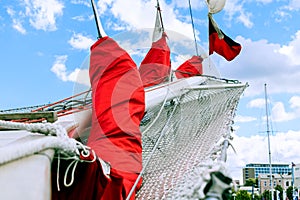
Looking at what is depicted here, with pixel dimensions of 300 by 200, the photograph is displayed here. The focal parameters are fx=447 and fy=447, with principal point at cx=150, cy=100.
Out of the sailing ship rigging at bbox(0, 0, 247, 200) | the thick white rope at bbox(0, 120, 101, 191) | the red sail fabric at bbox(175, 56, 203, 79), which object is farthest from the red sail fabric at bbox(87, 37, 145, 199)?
the red sail fabric at bbox(175, 56, 203, 79)

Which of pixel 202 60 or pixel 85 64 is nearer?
pixel 85 64

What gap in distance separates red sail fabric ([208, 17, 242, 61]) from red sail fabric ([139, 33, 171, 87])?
490mm

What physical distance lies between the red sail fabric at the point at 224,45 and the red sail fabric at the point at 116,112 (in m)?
2.33

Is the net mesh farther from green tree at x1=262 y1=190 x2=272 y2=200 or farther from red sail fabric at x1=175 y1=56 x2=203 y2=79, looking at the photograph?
green tree at x1=262 y1=190 x2=272 y2=200

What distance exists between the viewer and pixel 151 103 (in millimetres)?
3045

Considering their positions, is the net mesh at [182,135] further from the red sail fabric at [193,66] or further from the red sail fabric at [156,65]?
the red sail fabric at [193,66]

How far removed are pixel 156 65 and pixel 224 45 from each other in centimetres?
92

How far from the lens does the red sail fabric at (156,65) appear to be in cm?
368

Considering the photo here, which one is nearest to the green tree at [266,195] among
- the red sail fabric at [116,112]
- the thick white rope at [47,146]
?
the red sail fabric at [116,112]

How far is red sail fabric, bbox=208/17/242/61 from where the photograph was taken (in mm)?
4547

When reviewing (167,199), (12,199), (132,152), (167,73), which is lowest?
(12,199)

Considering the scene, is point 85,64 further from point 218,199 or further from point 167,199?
point 218,199

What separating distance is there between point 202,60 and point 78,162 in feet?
11.4

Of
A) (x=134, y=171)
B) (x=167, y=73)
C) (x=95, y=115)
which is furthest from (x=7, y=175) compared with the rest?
(x=167, y=73)
